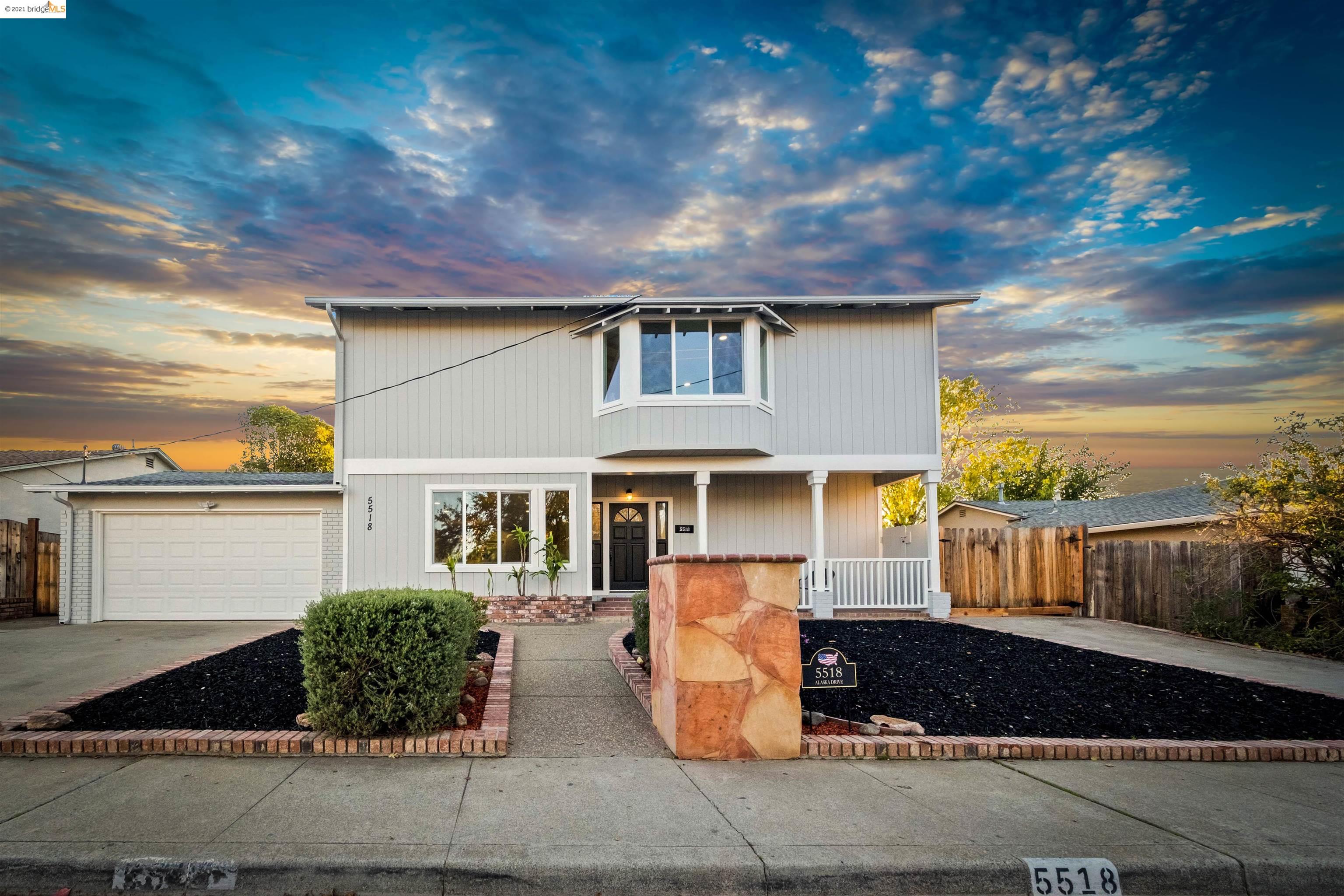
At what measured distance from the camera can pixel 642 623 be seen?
8.56m

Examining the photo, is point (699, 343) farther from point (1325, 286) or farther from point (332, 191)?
point (1325, 286)

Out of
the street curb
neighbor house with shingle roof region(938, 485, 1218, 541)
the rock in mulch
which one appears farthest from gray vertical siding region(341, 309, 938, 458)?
the street curb

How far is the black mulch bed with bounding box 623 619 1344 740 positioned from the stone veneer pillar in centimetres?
138

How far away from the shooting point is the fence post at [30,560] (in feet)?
54.1

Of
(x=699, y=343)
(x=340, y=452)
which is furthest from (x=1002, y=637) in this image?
(x=340, y=452)

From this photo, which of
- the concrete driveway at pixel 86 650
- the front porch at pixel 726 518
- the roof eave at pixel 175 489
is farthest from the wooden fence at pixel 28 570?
the front porch at pixel 726 518

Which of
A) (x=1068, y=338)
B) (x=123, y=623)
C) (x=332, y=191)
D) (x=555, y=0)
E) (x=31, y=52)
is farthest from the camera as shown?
(x=1068, y=338)

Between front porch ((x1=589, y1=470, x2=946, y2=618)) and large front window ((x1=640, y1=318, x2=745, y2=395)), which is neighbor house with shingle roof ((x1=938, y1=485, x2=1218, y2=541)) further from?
large front window ((x1=640, y1=318, x2=745, y2=395))

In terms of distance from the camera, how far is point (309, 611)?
589 cm

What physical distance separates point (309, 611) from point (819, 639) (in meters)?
7.28

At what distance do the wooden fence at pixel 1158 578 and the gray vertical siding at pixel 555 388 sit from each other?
399cm

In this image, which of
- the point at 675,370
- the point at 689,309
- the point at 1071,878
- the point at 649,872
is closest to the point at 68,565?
the point at 675,370

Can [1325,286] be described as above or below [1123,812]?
above

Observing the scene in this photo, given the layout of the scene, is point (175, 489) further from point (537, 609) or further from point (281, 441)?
point (281, 441)
